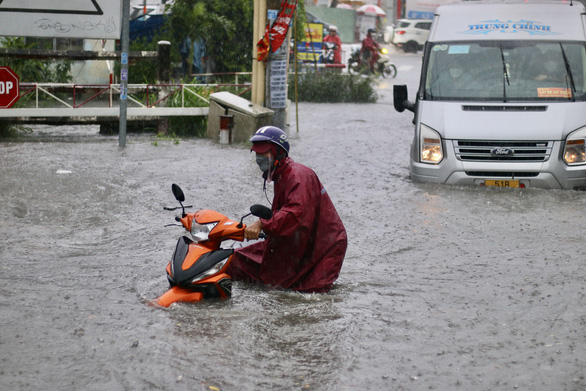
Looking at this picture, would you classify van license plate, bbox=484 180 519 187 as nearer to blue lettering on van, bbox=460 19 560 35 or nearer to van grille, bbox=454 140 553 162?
van grille, bbox=454 140 553 162

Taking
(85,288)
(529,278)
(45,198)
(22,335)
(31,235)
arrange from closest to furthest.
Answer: (22,335) → (85,288) → (529,278) → (31,235) → (45,198)

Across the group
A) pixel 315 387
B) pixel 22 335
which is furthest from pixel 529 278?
pixel 22 335

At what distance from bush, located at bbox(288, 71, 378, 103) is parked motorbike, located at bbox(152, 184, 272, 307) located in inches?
772

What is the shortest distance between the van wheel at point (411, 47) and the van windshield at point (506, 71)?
3915 centimetres

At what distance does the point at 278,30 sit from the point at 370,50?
16.3m

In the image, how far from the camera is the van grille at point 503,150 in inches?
447

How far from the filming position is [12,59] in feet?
59.2

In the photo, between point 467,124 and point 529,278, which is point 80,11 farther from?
point 529,278

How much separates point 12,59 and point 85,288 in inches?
491

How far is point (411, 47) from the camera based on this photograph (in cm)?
5112

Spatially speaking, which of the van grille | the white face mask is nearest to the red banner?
the white face mask

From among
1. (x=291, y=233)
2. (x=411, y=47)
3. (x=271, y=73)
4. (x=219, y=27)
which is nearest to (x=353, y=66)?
(x=219, y=27)

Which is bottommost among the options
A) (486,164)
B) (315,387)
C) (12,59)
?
(315,387)

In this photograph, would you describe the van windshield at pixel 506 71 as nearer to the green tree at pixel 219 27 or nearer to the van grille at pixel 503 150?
the van grille at pixel 503 150
